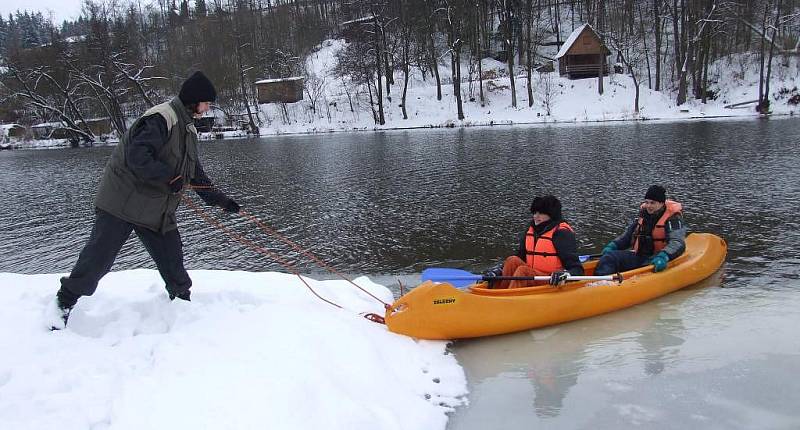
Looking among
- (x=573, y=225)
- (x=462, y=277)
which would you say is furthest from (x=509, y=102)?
(x=462, y=277)

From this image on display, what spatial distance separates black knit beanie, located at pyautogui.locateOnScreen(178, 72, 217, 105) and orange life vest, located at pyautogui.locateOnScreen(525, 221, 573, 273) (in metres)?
3.91

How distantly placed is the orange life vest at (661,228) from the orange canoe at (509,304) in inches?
13.6

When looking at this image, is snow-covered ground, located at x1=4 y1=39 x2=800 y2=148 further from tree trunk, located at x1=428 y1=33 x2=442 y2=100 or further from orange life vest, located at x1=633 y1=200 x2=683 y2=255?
orange life vest, located at x1=633 y1=200 x2=683 y2=255

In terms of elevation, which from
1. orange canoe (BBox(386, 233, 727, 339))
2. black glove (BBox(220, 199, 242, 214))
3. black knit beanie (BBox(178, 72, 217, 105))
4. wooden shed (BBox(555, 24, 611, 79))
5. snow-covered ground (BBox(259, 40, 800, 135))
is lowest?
orange canoe (BBox(386, 233, 727, 339))

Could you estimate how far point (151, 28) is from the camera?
72.1 meters

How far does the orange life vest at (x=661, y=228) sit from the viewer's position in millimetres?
7203

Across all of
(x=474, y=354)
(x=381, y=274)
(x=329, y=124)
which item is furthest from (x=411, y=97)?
(x=474, y=354)

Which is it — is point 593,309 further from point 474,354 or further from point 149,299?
point 149,299

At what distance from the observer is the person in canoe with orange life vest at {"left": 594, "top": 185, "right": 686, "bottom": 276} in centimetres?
707

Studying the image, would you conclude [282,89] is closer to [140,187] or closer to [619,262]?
[619,262]

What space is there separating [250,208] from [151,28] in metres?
68.6

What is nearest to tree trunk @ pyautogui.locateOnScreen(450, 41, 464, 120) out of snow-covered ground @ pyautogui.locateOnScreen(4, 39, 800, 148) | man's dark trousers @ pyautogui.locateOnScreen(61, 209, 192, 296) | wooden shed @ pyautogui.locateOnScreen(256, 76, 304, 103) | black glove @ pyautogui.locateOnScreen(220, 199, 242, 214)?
snow-covered ground @ pyautogui.locateOnScreen(4, 39, 800, 148)

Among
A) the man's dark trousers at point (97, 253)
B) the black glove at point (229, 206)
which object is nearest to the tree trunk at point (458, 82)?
the black glove at point (229, 206)

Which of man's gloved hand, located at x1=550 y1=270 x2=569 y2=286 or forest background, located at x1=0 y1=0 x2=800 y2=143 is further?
A: forest background, located at x1=0 y1=0 x2=800 y2=143
